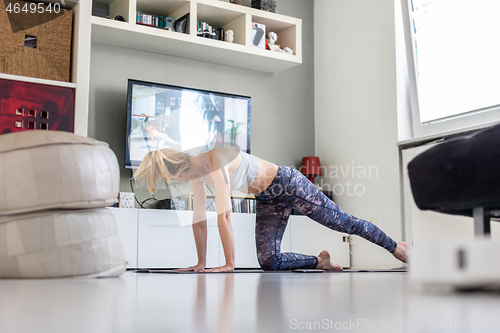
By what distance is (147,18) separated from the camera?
408 cm

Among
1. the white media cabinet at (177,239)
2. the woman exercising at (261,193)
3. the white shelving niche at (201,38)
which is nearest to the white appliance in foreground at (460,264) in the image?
the woman exercising at (261,193)

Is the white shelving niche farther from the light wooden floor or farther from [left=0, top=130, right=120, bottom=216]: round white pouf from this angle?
the light wooden floor

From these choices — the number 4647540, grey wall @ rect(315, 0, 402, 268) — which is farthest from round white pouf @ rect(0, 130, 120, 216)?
grey wall @ rect(315, 0, 402, 268)

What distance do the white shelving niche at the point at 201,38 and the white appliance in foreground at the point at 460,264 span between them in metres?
4.05

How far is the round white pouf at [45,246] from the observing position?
89 cm

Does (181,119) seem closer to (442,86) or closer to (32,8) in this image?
(32,8)

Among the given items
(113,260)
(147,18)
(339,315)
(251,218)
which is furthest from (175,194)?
(339,315)

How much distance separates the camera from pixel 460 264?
0.54 ft

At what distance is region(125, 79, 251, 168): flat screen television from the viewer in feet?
13.3

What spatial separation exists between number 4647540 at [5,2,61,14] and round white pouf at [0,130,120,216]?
2.31 m

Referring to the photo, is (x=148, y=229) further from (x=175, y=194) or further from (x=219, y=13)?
(x=219, y=13)

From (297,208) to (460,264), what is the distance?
8.70 ft

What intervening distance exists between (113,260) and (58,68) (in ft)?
7.28

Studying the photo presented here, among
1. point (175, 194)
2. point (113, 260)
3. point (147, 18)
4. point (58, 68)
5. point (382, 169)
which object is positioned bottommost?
point (113, 260)
